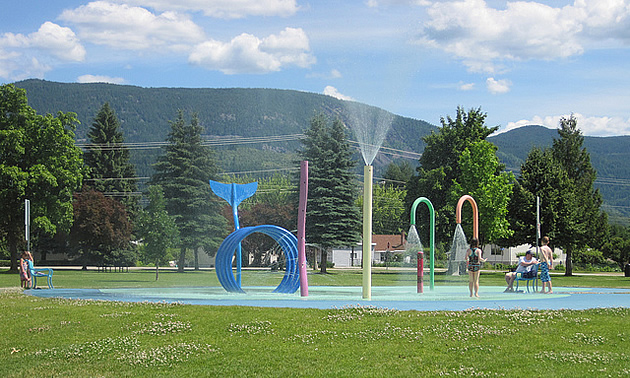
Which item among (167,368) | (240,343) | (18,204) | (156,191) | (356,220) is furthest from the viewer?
(356,220)

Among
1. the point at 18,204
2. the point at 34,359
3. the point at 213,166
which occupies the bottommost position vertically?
the point at 34,359

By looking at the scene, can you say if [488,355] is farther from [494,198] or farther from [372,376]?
[494,198]

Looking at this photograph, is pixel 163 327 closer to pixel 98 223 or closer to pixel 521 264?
pixel 521 264

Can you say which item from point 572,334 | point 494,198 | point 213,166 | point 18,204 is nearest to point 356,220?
point 494,198

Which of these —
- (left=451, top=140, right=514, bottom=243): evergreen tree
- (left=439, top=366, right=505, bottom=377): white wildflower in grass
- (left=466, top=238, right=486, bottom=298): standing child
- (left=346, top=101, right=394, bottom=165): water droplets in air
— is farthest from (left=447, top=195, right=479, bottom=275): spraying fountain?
(left=439, top=366, right=505, bottom=377): white wildflower in grass

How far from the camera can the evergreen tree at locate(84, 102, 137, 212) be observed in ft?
233

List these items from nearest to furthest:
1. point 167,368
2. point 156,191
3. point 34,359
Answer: point 167,368
point 34,359
point 156,191

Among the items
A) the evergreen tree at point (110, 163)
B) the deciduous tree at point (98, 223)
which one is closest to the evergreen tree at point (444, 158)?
the deciduous tree at point (98, 223)

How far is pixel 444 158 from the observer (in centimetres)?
5566

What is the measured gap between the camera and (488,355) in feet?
35.0

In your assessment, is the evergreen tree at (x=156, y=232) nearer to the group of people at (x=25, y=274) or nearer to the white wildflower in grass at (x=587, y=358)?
the group of people at (x=25, y=274)

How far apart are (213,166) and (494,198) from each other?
1104 inches

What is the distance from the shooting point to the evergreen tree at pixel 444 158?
53.7 metres

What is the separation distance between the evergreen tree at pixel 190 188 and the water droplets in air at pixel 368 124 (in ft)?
143
